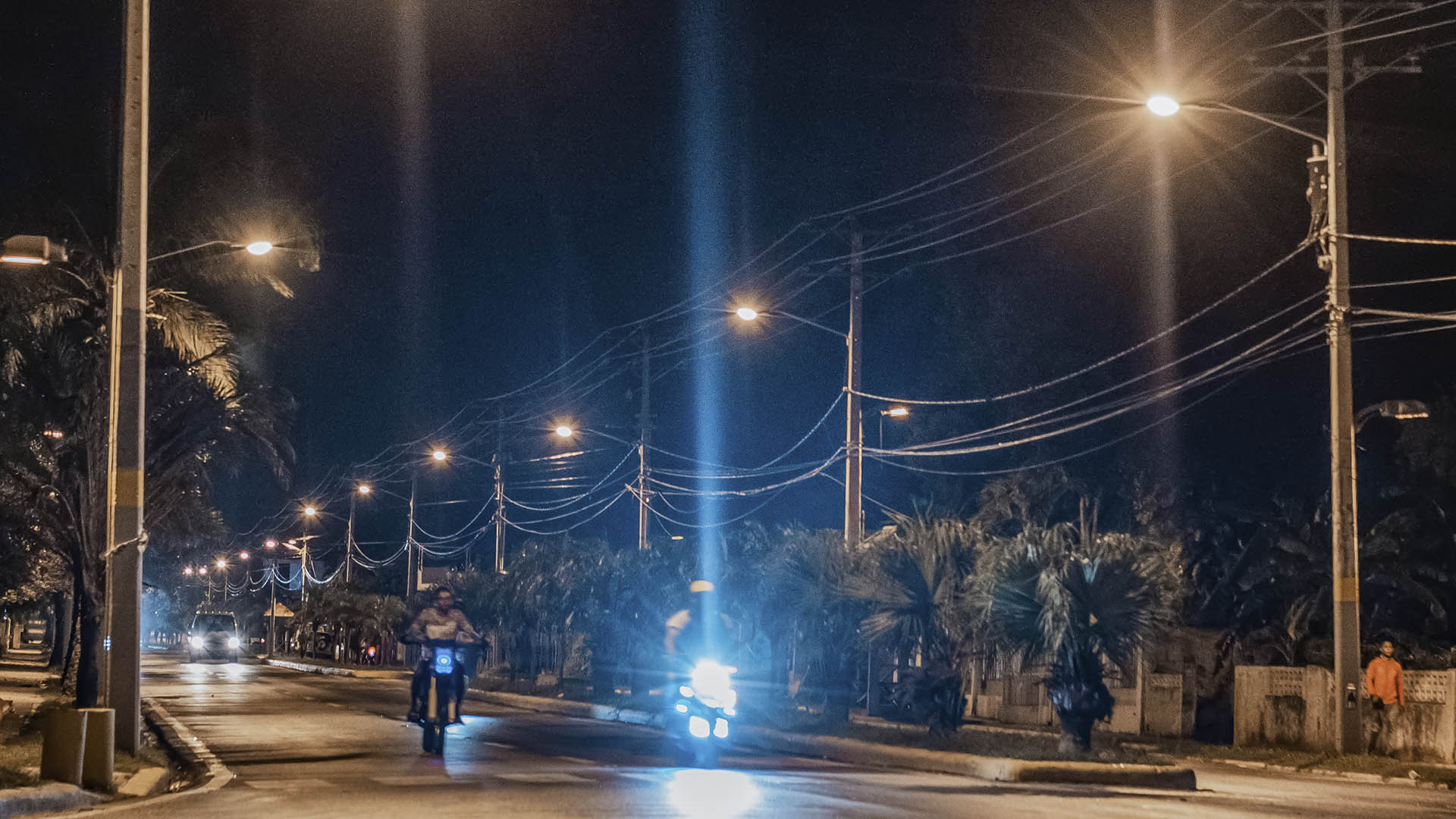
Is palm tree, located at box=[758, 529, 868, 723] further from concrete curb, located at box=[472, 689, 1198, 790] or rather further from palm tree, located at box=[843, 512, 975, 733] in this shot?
concrete curb, located at box=[472, 689, 1198, 790]

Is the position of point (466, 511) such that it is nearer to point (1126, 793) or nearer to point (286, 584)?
point (286, 584)

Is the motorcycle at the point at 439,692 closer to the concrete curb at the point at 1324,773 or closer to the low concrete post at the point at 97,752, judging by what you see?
the low concrete post at the point at 97,752

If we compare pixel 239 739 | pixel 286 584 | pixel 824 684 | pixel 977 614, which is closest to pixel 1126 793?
pixel 977 614

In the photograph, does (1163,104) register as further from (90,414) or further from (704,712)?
(90,414)

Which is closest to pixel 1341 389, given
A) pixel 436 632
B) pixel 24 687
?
pixel 436 632

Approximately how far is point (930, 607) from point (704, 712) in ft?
19.1

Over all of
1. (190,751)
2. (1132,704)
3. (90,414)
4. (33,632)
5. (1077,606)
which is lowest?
(33,632)

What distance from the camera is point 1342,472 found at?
74.1 ft

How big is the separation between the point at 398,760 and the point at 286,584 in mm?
108690

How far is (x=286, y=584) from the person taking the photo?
120625 mm

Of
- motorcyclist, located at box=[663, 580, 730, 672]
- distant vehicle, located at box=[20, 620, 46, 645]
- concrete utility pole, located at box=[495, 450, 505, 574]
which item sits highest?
concrete utility pole, located at box=[495, 450, 505, 574]

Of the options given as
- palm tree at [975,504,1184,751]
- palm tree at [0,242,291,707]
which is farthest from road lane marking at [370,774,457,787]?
palm tree at [0,242,291,707]

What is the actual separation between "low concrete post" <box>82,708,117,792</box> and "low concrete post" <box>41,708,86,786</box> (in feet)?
0.46

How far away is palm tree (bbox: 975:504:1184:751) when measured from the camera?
19.6 meters
